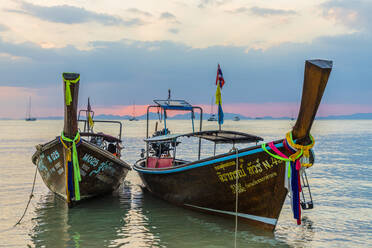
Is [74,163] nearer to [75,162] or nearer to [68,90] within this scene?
[75,162]

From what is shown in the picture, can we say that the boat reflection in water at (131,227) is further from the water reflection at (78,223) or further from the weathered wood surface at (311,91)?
the weathered wood surface at (311,91)

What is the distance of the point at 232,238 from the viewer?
8.66 m

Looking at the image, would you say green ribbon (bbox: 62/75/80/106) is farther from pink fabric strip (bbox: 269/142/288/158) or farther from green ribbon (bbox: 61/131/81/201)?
pink fabric strip (bbox: 269/142/288/158)

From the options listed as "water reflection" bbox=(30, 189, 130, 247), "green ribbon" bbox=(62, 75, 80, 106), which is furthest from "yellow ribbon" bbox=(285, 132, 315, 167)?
"green ribbon" bbox=(62, 75, 80, 106)

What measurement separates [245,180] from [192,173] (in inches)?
64.2

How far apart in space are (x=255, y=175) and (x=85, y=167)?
5281mm

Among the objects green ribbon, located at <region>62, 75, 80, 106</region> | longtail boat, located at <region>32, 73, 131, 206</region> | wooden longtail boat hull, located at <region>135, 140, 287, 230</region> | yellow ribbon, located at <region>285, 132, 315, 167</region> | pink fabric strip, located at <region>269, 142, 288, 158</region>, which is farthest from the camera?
longtail boat, located at <region>32, 73, 131, 206</region>

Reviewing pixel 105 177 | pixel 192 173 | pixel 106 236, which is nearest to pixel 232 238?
pixel 192 173

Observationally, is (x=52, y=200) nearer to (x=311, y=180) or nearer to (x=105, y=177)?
(x=105, y=177)

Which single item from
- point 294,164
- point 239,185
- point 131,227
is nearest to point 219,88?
point 239,185

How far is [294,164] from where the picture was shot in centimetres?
763

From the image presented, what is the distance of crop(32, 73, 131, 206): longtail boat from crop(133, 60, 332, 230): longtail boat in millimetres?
1766

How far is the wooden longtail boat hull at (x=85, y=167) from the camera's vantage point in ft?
35.1

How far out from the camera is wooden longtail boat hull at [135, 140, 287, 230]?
27.5ft
